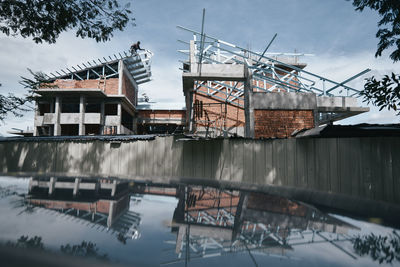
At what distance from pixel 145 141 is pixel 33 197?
739 centimetres

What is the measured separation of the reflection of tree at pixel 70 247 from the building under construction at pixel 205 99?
26.2ft

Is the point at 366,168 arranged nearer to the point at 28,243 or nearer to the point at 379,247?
the point at 379,247

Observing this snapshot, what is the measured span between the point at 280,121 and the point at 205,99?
24.0 ft

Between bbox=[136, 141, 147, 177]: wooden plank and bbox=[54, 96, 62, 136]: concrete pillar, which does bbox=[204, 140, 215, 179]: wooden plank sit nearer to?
bbox=[136, 141, 147, 177]: wooden plank

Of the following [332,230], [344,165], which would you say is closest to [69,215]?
[332,230]

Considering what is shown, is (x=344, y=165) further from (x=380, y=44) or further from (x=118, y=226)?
(x=118, y=226)

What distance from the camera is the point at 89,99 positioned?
2405 cm

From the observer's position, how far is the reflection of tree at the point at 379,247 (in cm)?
124

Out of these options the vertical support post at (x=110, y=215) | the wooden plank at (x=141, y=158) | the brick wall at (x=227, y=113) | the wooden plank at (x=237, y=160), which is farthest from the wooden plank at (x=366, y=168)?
the brick wall at (x=227, y=113)

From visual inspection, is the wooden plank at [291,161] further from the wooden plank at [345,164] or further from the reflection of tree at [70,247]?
the reflection of tree at [70,247]

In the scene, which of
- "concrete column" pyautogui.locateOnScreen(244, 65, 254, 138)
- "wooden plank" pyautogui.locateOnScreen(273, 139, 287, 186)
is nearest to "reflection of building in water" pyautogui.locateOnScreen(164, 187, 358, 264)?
"wooden plank" pyautogui.locateOnScreen(273, 139, 287, 186)

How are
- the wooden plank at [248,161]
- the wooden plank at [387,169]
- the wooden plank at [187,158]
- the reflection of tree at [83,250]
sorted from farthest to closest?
the wooden plank at [187,158], the wooden plank at [248,161], the wooden plank at [387,169], the reflection of tree at [83,250]

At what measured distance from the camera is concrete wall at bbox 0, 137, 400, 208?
436cm

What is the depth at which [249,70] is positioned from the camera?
397 inches
